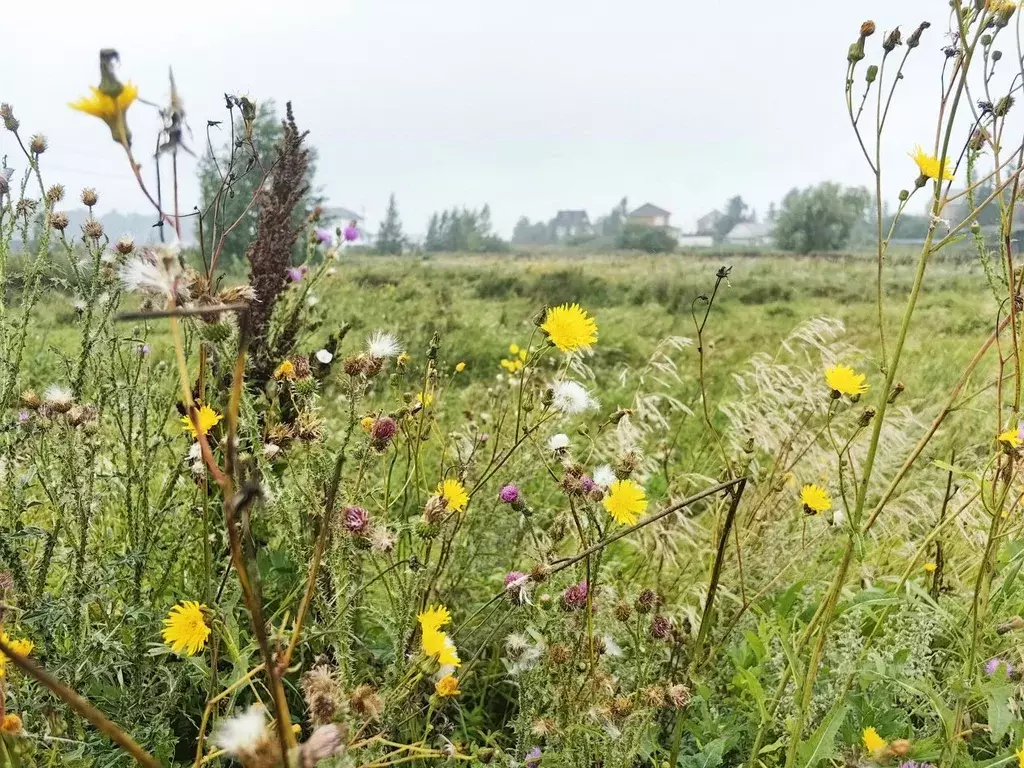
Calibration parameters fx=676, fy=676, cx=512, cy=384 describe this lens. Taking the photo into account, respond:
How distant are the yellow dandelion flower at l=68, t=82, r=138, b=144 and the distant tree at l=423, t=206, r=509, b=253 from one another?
34.0 meters

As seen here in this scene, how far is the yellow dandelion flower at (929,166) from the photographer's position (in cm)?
114

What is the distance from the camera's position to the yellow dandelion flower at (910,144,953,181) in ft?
3.75

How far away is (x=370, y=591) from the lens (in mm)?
1797

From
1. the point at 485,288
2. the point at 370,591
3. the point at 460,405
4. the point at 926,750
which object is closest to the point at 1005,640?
the point at 926,750

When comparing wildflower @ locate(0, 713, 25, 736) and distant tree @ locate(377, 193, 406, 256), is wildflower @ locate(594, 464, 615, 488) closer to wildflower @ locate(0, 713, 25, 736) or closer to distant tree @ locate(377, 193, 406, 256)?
wildflower @ locate(0, 713, 25, 736)

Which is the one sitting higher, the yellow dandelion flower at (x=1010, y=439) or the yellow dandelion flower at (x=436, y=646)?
the yellow dandelion flower at (x=1010, y=439)

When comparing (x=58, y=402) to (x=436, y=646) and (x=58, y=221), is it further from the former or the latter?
(x=436, y=646)

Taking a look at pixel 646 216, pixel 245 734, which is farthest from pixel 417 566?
pixel 646 216

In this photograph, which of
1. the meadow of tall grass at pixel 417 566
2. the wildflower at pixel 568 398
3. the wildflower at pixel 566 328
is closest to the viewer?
the meadow of tall grass at pixel 417 566

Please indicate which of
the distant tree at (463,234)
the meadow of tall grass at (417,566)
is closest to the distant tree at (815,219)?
the distant tree at (463,234)

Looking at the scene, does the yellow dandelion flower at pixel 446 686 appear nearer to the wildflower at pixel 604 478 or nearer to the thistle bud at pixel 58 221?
the wildflower at pixel 604 478

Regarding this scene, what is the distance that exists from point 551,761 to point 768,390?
5.38ft

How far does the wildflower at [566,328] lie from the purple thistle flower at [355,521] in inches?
18.5

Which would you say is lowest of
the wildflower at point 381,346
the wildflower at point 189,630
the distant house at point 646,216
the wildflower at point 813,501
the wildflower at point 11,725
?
the wildflower at point 189,630
